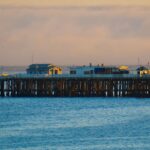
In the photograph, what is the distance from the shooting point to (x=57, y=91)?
5714 inches

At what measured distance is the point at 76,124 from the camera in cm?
9975

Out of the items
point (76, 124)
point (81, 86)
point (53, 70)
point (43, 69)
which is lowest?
point (76, 124)

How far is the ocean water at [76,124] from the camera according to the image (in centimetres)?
8325

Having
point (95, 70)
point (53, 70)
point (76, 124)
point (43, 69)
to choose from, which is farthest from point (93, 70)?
point (76, 124)

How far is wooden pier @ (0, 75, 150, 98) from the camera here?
144 metres

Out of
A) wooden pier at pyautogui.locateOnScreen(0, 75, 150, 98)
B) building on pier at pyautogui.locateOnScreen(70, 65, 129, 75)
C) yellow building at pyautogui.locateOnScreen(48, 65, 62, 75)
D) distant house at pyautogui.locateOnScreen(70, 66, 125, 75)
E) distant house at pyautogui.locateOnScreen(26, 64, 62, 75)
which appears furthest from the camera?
distant house at pyautogui.locateOnScreen(26, 64, 62, 75)

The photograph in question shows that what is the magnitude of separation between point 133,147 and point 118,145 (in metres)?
1.69

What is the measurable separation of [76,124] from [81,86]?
45.1 meters

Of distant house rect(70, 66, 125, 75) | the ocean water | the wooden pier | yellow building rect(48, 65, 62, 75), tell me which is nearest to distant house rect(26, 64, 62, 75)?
yellow building rect(48, 65, 62, 75)

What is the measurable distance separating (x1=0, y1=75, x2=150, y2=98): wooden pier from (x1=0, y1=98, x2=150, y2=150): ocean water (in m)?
3.33

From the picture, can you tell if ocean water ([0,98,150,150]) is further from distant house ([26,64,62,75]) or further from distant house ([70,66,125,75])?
distant house ([26,64,62,75])

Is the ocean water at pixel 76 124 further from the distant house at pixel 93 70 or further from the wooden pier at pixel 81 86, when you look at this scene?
the distant house at pixel 93 70

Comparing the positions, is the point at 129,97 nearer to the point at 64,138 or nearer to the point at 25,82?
the point at 25,82

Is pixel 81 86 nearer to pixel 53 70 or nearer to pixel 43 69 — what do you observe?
pixel 53 70
